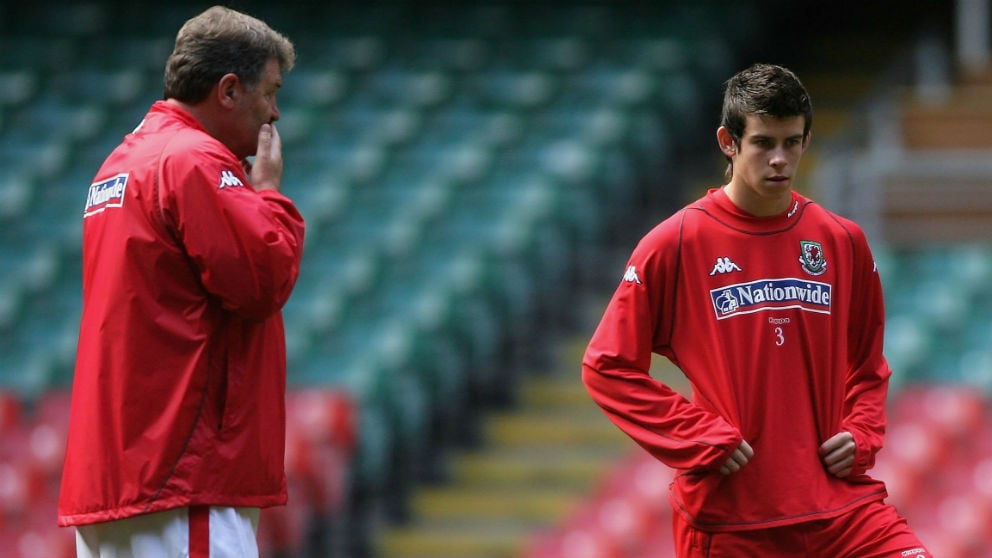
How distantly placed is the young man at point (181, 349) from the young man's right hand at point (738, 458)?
0.85 meters

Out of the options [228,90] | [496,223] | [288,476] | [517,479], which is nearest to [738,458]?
[228,90]

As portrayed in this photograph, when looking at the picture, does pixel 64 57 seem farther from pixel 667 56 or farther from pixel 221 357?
pixel 221 357

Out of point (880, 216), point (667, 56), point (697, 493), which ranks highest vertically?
point (667, 56)

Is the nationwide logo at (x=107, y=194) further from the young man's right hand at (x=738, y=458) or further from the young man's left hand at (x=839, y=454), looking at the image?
the young man's left hand at (x=839, y=454)

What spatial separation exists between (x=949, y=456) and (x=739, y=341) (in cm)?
371

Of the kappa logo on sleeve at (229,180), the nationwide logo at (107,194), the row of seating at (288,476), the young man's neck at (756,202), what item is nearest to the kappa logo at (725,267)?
the young man's neck at (756,202)

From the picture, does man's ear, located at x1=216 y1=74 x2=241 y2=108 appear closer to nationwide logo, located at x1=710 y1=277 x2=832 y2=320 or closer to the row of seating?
nationwide logo, located at x1=710 y1=277 x2=832 y2=320

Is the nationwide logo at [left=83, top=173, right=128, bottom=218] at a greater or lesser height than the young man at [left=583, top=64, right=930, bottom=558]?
greater

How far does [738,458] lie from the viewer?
290 cm

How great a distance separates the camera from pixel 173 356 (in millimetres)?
2758

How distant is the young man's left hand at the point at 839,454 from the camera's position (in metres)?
2.97

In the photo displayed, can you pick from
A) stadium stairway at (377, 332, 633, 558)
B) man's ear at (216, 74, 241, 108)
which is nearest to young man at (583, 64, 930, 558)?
man's ear at (216, 74, 241, 108)

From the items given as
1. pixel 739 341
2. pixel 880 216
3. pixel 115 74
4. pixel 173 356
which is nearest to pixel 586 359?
pixel 739 341

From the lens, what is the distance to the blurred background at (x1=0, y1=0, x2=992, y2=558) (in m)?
6.65
